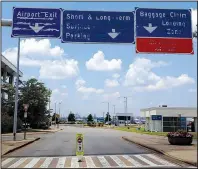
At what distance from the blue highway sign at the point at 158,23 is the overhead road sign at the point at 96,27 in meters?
0.53

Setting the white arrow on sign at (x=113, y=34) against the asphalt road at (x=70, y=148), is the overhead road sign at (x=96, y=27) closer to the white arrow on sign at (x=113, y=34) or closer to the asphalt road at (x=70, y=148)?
the white arrow on sign at (x=113, y=34)

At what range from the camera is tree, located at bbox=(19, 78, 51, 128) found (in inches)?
2537

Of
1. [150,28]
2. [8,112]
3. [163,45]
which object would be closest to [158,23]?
[150,28]

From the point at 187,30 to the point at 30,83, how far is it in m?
48.7

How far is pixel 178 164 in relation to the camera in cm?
1700

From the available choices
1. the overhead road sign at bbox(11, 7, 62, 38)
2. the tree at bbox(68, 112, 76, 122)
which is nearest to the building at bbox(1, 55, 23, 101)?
the overhead road sign at bbox(11, 7, 62, 38)

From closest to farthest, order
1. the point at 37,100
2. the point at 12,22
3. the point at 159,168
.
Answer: the point at 159,168, the point at 12,22, the point at 37,100

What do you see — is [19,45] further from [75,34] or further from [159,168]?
[159,168]

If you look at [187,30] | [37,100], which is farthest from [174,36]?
[37,100]

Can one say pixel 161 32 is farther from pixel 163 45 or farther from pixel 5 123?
pixel 5 123

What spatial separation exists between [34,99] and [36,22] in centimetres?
4511

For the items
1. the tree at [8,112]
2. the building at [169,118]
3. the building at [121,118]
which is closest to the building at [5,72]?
the tree at [8,112]

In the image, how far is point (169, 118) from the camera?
73000 mm

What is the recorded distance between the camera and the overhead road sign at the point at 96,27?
797 inches
